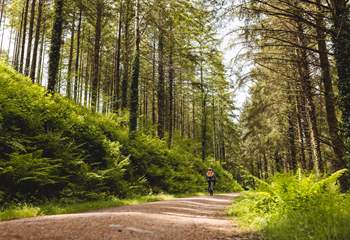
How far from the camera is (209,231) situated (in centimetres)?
537

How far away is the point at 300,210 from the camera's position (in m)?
5.17

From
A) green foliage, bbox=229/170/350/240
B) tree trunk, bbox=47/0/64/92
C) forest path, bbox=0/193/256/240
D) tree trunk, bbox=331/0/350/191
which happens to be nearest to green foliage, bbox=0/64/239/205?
tree trunk, bbox=47/0/64/92

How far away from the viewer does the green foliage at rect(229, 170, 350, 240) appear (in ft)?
12.7

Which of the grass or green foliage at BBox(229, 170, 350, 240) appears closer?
green foliage at BBox(229, 170, 350, 240)

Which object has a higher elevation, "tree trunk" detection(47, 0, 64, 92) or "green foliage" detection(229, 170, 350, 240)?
"tree trunk" detection(47, 0, 64, 92)

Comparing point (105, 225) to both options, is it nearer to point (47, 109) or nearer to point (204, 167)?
point (47, 109)

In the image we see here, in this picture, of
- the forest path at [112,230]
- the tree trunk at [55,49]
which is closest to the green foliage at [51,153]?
the tree trunk at [55,49]

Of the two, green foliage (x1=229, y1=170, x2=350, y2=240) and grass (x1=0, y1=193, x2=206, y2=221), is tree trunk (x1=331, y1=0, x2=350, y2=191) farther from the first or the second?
grass (x1=0, y1=193, x2=206, y2=221)

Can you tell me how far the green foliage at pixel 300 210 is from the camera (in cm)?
388

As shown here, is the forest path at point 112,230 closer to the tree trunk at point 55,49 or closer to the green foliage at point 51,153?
the green foliage at point 51,153

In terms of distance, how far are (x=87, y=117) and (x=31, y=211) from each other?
727cm

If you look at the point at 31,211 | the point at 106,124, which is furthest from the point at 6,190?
the point at 106,124

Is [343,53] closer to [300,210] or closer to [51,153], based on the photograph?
[300,210]

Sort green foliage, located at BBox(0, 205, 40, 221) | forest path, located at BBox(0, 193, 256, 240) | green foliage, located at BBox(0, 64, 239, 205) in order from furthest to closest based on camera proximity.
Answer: green foliage, located at BBox(0, 64, 239, 205) < green foliage, located at BBox(0, 205, 40, 221) < forest path, located at BBox(0, 193, 256, 240)
